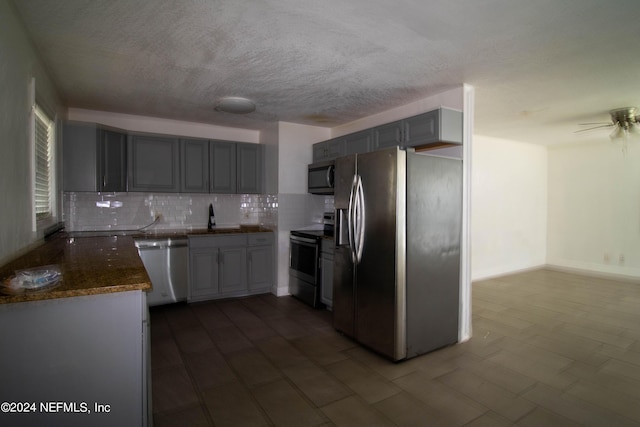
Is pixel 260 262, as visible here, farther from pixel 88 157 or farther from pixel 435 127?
pixel 435 127

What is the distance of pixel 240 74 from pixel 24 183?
176 cm

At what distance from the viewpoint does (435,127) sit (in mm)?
3008

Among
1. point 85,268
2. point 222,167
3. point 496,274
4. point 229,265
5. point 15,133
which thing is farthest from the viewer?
point 496,274

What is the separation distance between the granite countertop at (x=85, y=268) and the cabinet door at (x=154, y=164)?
153cm

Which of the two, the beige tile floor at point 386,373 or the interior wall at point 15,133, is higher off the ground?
the interior wall at point 15,133

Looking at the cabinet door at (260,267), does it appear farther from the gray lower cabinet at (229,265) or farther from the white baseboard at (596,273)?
the white baseboard at (596,273)

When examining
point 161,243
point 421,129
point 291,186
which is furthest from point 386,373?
point 161,243

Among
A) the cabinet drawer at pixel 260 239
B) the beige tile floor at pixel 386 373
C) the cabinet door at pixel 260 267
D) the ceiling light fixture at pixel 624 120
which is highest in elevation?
the ceiling light fixture at pixel 624 120

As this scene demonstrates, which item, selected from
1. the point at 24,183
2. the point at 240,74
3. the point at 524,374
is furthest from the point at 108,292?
the point at 524,374

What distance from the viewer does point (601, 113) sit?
4113mm

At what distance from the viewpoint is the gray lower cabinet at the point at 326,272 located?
3.95m

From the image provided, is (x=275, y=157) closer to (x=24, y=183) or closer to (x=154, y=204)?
(x=154, y=204)

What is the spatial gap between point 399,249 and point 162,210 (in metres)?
3.36

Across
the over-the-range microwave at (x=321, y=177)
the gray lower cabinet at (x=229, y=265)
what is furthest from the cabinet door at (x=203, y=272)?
the over-the-range microwave at (x=321, y=177)
